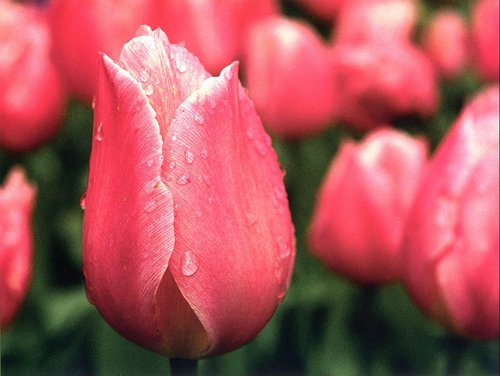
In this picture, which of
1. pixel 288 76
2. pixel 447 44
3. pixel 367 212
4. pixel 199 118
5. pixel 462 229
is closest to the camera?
pixel 199 118

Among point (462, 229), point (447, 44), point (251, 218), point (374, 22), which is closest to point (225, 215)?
point (251, 218)

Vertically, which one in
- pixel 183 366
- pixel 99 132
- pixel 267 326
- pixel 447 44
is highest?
pixel 99 132

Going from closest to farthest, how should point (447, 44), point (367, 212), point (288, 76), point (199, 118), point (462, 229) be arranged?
1. point (199, 118)
2. point (462, 229)
3. point (367, 212)
4. point (288, 76)
5. point (447, 44)

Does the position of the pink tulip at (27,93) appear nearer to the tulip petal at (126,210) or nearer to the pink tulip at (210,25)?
the pink tulip at (210,25)

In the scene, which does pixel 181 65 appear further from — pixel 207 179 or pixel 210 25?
pixel 210 25

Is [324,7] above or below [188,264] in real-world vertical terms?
below

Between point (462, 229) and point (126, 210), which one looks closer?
point (126, 210)

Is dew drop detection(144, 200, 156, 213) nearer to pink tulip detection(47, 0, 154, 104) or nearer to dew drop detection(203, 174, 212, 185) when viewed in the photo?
dew drop detection(203, 174, 212, 185)
